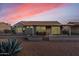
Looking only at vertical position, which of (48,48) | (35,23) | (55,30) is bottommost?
(48,48)

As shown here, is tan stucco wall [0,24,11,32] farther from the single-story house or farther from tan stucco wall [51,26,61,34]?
tan stucco wall [51,26,61,34]

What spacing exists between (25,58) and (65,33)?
0.70 meters

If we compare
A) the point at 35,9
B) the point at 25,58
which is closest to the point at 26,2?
the point at 35,9

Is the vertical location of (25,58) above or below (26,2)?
below

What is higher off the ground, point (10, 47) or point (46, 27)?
point (46, 27)

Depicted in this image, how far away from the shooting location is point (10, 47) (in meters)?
10.2

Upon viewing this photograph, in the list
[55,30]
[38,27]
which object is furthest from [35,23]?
[55,30]

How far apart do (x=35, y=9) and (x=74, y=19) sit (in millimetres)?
596

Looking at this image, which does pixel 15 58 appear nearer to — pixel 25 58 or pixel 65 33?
pixel 25 58

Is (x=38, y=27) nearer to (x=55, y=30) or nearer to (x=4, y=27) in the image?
(x=55, y=30)

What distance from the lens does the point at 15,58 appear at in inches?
401

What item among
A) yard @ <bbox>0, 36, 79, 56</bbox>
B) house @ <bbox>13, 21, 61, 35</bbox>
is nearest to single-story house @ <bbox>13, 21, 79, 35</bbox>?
house @ <bbox>13, 21, 61, 35</bbox>

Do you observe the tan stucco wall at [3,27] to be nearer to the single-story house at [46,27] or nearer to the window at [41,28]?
the single-story house at [46,27]

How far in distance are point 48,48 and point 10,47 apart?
0.57 metres
